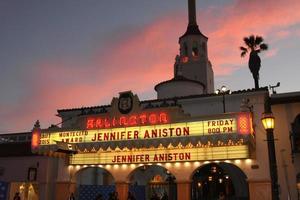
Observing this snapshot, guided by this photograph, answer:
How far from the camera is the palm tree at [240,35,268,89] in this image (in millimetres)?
39875

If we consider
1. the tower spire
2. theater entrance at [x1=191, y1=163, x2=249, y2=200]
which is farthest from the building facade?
the tower spire

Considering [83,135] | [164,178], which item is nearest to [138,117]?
[83,135]

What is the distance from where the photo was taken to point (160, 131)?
22125 mm

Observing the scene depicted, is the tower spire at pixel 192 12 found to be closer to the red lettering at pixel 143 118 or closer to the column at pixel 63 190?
the red lettering at pixel 143 118

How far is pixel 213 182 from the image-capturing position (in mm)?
35406

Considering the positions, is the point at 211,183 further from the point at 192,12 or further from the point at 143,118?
the point at 192,12

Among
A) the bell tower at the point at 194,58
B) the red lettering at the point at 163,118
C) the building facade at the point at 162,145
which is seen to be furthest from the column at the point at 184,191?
the bell tower at the point at 194,58

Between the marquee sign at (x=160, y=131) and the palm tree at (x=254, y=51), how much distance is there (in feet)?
67.1

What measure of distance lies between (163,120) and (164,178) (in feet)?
46.5

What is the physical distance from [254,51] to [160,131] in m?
23.6

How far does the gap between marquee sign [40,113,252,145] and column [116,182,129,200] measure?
131 inches

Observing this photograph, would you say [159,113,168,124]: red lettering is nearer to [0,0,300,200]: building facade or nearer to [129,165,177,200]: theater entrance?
[0,0,300,200]: building facade

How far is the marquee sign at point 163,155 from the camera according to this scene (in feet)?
71.3

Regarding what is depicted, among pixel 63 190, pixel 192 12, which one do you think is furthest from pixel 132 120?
pixel 192 12
